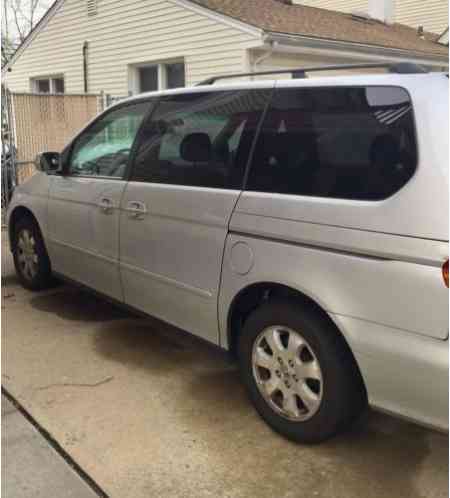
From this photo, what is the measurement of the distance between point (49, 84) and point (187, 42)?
5.87 metres

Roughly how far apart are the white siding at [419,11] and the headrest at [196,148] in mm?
14608

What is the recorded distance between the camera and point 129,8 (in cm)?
1212

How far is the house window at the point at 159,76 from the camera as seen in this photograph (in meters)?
11.4

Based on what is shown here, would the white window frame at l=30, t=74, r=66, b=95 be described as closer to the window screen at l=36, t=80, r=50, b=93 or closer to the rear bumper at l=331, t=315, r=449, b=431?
the window screen at l=36, t=80, r=50, b=93

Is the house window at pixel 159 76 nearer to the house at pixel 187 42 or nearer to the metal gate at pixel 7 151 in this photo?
the house at pixel 187 42

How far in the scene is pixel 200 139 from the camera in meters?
3.47

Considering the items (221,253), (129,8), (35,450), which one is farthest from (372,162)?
(129,8)

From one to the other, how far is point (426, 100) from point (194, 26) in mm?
9043

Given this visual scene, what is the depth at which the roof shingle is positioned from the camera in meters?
10.2

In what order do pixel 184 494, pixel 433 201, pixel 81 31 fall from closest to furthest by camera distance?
pixel 433 201 → pixel 184 494 → pixel 81 31

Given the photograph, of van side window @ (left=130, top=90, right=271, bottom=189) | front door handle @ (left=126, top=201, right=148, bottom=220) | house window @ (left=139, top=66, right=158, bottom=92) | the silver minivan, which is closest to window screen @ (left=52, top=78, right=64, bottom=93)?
house window @ (left=139, top=66, right=158, bottom=92)

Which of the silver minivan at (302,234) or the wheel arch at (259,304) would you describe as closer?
the silver minivan at (302,234)

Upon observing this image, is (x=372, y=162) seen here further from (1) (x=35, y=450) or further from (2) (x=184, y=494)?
(1) (x=35, y=450)

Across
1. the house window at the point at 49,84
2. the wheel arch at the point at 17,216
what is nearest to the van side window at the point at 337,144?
the wheel arch at the point at 17,216
